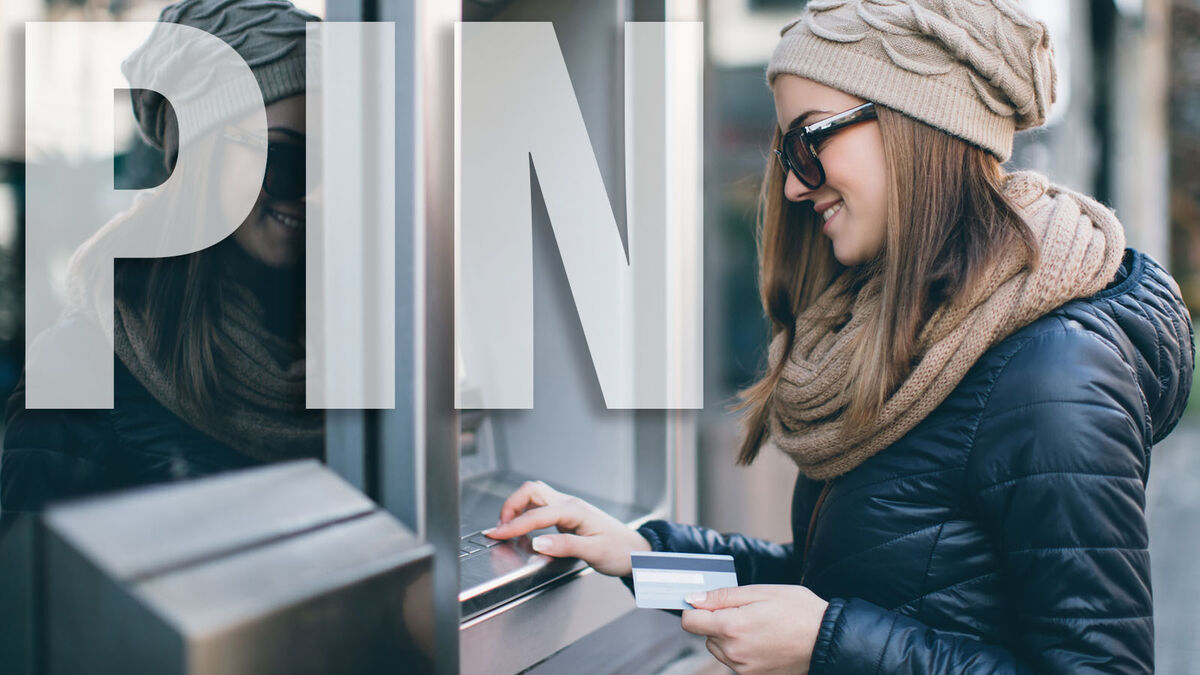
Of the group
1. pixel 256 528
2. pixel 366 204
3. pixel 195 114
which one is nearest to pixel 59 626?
pixel 256 528

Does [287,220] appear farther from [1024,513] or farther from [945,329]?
[1024,513]

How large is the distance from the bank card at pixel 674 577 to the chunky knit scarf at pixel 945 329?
20 centimetres

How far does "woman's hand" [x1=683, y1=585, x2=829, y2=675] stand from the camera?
1060 mm

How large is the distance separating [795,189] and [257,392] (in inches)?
33.7

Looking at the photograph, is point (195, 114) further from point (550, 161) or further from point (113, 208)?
point (550, 161)

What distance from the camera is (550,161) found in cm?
199

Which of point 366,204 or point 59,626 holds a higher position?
point 366,204

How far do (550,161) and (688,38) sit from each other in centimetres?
46

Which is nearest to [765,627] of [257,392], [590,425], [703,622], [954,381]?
[703,622]

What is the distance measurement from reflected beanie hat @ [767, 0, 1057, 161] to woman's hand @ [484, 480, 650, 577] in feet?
2.67

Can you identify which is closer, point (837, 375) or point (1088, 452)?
point (1088, 452)

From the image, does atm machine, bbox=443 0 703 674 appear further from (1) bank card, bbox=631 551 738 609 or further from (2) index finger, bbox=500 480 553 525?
(1) bank card, bbox=631 551 738 609

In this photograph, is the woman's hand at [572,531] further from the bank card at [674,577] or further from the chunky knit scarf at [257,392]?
the chunky knit scarf at [257,392]

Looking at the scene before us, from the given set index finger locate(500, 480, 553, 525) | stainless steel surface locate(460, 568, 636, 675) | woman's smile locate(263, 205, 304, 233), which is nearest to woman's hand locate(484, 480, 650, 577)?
index finger locate(500, 480, 553, 525)
